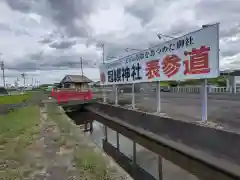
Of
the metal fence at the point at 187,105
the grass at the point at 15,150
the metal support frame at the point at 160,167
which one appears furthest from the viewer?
the metal fence at the point at 187,105

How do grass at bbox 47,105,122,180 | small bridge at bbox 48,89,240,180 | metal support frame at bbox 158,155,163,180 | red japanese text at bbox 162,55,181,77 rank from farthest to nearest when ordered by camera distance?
red japanese text at bbox 162,55,181,77 < metal support frame at bbox 158,155,163,180 < small bridge at bbox 48,89,240,180 < grass at bbox 47,105,122,180

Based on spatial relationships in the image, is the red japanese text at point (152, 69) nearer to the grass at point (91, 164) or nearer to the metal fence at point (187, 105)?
the metal fence at point (187, 105)

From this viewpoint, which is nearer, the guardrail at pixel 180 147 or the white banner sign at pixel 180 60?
the guardrail at pixel 180 147

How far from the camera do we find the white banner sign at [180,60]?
22.5 feet

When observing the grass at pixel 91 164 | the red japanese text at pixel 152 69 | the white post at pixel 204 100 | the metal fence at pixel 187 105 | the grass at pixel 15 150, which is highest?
the red japanese text at pixel 152 69

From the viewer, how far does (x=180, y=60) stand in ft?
27.3

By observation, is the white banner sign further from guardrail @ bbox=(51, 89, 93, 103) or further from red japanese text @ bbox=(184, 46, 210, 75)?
guardrail @ bbox=(51, 89, 93, 103)

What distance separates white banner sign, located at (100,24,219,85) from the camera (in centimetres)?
687

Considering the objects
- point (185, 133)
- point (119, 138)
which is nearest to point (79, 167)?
point (185, 133)

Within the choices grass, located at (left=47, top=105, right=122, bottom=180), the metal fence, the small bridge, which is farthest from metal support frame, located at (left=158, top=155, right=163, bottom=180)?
grass, located at (left=47, top=105, right=122, bottom=180)

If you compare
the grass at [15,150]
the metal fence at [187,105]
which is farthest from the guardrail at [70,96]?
the grass at [15,150]

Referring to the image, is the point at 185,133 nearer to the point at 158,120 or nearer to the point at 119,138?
the point at 158,120

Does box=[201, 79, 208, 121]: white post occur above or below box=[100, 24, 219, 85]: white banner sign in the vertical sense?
below

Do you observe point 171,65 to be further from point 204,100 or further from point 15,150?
point 15,150
